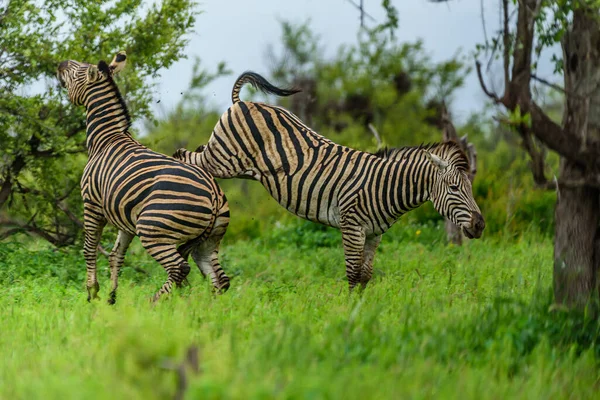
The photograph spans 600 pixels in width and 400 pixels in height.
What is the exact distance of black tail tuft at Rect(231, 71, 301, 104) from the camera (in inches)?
336

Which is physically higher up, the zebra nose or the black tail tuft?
the black tail tuft

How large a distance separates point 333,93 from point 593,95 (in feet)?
89.1

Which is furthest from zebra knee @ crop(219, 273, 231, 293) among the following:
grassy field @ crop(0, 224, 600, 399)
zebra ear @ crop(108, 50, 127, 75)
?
zebra ear @ crop(108, 50, 127, 75)

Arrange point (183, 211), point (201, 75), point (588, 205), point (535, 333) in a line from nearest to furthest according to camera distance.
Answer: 1. point (535, 333)
2. point (588, 205)
3. point (183, 211)
4. point (201, 75)

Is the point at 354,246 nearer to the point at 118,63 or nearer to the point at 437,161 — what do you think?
the point at 437,161

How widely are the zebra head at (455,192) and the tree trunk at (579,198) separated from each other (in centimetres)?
175

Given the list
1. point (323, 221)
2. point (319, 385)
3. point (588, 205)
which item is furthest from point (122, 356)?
point (323, 221)

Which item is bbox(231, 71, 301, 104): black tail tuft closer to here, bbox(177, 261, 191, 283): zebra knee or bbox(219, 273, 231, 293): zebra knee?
bbox(219, 273, 231, 293): zebra knee

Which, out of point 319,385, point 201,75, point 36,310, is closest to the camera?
point 319,385

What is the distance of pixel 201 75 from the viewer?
21859mm

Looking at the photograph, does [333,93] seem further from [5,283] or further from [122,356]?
[122,356]

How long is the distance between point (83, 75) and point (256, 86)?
1.88 m

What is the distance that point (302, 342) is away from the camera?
4.30 metres

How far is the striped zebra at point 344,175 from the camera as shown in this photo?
25.2 ft
